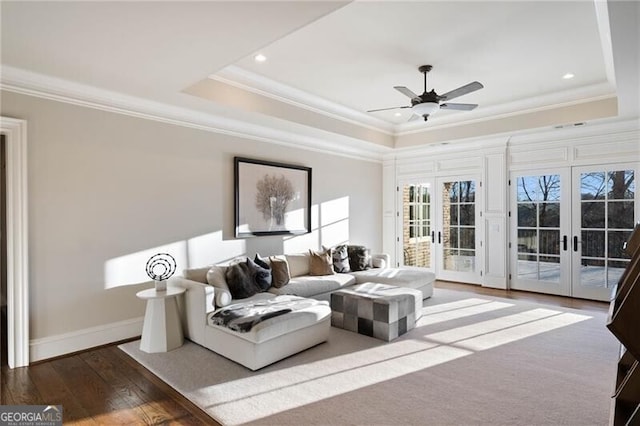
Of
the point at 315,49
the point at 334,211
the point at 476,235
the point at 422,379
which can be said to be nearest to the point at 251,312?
the point at 422,379

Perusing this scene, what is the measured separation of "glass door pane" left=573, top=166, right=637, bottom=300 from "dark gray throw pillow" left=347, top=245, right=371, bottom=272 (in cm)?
333

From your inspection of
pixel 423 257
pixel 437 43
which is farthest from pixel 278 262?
pixel 423 257

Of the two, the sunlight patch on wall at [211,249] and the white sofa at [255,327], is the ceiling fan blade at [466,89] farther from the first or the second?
the sunlight patch on wall at [211,249]

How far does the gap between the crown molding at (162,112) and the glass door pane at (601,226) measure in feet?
11.7

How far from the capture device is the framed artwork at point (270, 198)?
5137 millimetres

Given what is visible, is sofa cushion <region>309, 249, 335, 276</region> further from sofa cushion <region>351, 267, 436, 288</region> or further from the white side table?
the white side table

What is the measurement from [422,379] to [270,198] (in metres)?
3.45

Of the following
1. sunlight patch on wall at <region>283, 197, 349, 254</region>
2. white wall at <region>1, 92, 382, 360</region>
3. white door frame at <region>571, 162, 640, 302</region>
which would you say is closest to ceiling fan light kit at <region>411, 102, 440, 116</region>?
white wall at <region>1, 92, 382, 360</region>

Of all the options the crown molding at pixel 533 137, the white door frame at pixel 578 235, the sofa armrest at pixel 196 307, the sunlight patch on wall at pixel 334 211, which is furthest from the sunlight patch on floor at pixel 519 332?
the sunlight patch on wall at pixel 334 211

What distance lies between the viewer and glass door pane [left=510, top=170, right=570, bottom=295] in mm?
5836

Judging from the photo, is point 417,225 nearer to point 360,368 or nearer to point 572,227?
point 572,227

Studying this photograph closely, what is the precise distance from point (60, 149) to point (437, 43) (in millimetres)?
3972

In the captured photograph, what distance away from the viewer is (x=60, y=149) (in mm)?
3539

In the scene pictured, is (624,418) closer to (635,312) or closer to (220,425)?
(635,312)
